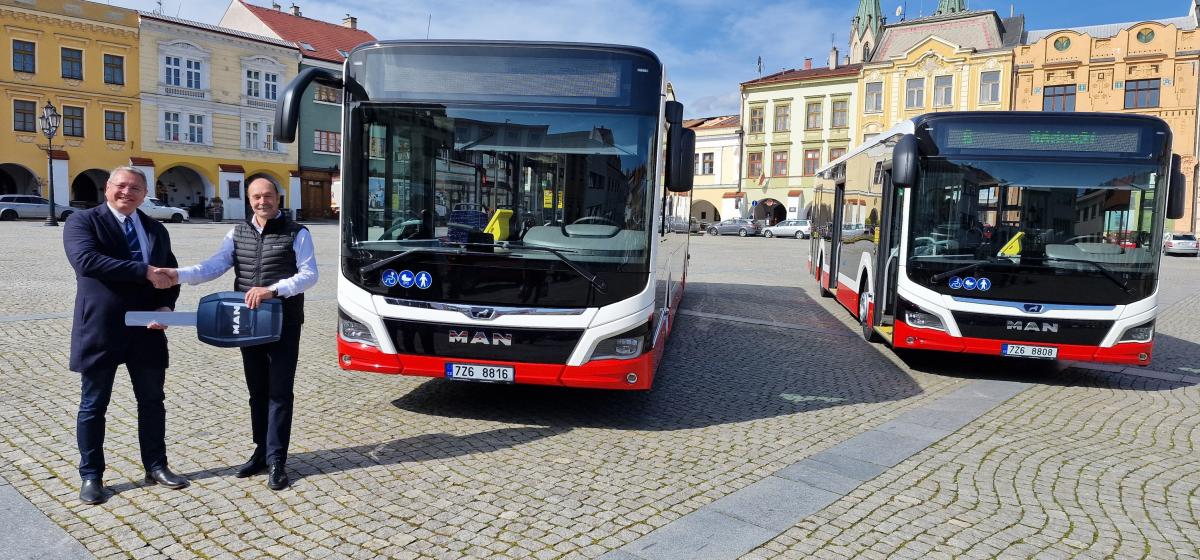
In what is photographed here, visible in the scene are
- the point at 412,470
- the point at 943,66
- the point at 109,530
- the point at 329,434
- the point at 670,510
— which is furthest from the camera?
the point at 943,66

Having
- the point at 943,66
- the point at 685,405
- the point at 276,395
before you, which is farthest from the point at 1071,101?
the point at 276,395

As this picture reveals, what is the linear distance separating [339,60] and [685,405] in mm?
48646

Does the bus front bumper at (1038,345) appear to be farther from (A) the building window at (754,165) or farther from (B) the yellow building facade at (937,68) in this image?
(A) the building window at (754,165)

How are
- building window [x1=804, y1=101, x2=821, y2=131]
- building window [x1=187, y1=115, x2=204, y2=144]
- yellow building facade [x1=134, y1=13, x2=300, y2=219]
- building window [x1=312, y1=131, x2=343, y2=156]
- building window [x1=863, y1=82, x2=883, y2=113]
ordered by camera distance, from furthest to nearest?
building window [x1=804, y1=101, x2=821, y2=131]
building window [x1=863, y1=82, x2=883, y2=113]
building window [x1=312, y1=131, x2=343, y2=156]
building window [x1=187, y1=115, x2=204, y2=144]
yellow building facade [x1=134, y1=13, x2=300, y2=219]

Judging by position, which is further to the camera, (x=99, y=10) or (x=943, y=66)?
(x=943, y=66)

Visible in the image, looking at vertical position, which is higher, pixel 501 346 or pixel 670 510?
pixel 501 346

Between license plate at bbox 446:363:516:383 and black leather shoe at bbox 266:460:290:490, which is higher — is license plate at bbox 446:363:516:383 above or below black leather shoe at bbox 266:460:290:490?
above

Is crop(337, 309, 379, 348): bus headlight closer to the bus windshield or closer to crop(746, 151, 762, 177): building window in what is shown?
the bus windshield

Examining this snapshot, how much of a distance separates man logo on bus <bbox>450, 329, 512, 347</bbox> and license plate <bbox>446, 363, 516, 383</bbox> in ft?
0.52

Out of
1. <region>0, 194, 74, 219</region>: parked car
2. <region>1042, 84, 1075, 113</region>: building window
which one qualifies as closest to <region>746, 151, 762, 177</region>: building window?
<region>1042, 84, 1075, 113</region>: building window

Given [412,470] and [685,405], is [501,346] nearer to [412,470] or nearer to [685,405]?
[412,470]

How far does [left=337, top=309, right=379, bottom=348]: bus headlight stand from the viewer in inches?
243

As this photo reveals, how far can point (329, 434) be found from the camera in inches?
231

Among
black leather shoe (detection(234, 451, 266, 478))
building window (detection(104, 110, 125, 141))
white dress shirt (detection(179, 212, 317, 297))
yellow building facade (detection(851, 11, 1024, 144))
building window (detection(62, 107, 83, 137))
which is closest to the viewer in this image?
white dress shirt (detection(179, 212, 317, 297))
